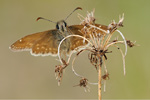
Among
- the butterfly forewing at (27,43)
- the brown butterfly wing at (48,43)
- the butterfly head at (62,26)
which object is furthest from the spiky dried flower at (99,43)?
the butterfly forewing at (27,43)

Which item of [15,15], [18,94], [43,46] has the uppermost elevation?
[15,15]

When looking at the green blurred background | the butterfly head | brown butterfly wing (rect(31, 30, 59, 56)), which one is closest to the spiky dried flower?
the butterfly head

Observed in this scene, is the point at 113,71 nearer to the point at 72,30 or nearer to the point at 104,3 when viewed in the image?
the point at 104,3

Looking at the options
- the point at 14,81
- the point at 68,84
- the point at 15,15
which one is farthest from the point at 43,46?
the point at 15,15

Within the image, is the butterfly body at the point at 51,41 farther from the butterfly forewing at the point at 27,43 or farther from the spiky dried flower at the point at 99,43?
the spiky dried flower at the point at 99,43

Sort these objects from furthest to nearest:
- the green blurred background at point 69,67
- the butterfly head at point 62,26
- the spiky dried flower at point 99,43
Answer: the green blurred background at point 69,67
the butterfly head at point 62,26
the spiky dried flower at point 99,43

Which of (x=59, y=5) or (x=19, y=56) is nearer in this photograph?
(x=19, y=56)
